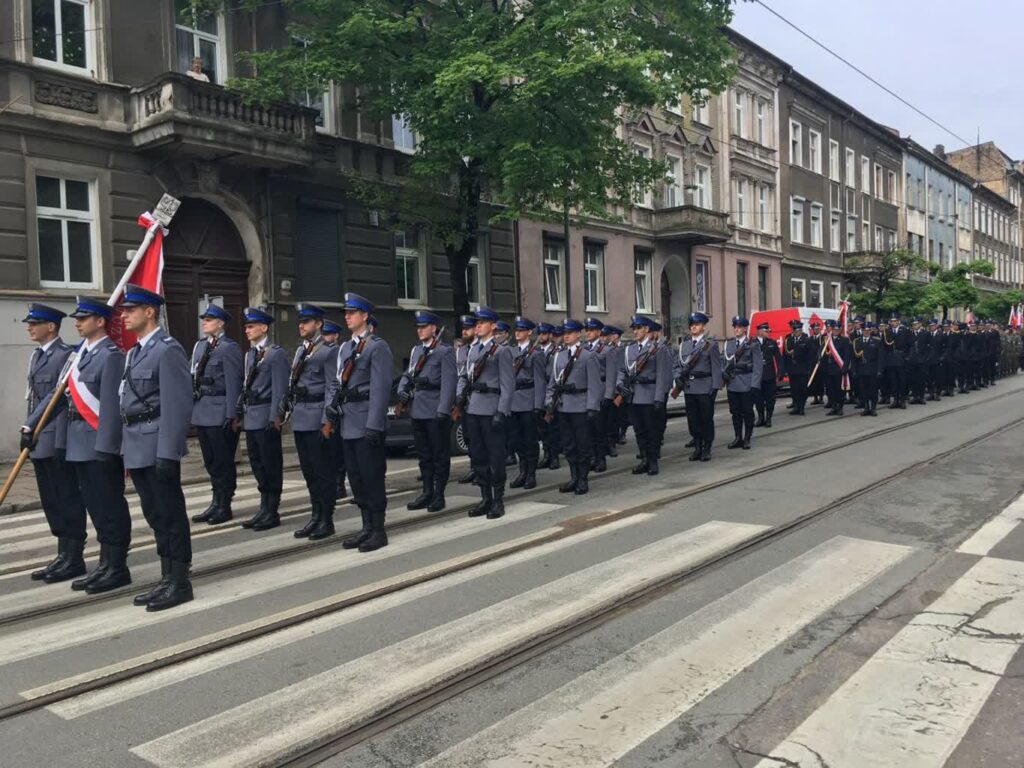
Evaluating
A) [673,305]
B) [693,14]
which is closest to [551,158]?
[693,14]

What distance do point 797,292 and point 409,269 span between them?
25461mm

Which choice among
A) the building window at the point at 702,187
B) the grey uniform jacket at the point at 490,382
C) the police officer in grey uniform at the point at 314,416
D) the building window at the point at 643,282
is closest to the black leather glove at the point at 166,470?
the police officer in grey uniform at the point at 314,416

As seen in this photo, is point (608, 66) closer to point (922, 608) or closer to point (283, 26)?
point (283, 26)

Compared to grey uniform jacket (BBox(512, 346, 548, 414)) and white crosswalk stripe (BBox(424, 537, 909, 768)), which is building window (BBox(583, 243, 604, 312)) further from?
white crosswalk stripe (BBox(424, 537, 909, 768))

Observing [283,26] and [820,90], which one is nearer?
[283,26]

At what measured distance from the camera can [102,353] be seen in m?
5.97

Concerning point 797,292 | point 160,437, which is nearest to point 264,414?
point 160,437

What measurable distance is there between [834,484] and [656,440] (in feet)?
7.28

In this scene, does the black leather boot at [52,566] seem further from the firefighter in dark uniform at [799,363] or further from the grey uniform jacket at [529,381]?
the firefighter in dark uniform at [799,363]

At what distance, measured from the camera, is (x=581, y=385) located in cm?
990

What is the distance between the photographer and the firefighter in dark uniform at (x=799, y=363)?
19.1 m

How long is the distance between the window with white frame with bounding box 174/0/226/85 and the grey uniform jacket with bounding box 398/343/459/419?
11.1 metres

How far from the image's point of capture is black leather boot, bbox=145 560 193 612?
5.51 meters

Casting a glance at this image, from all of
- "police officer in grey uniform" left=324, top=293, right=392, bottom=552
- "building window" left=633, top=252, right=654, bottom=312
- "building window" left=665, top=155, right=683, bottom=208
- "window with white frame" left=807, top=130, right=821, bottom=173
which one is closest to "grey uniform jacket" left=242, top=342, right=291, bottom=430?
"police officer in grey uniform" left=324, top=293, right=392, bottom=552
